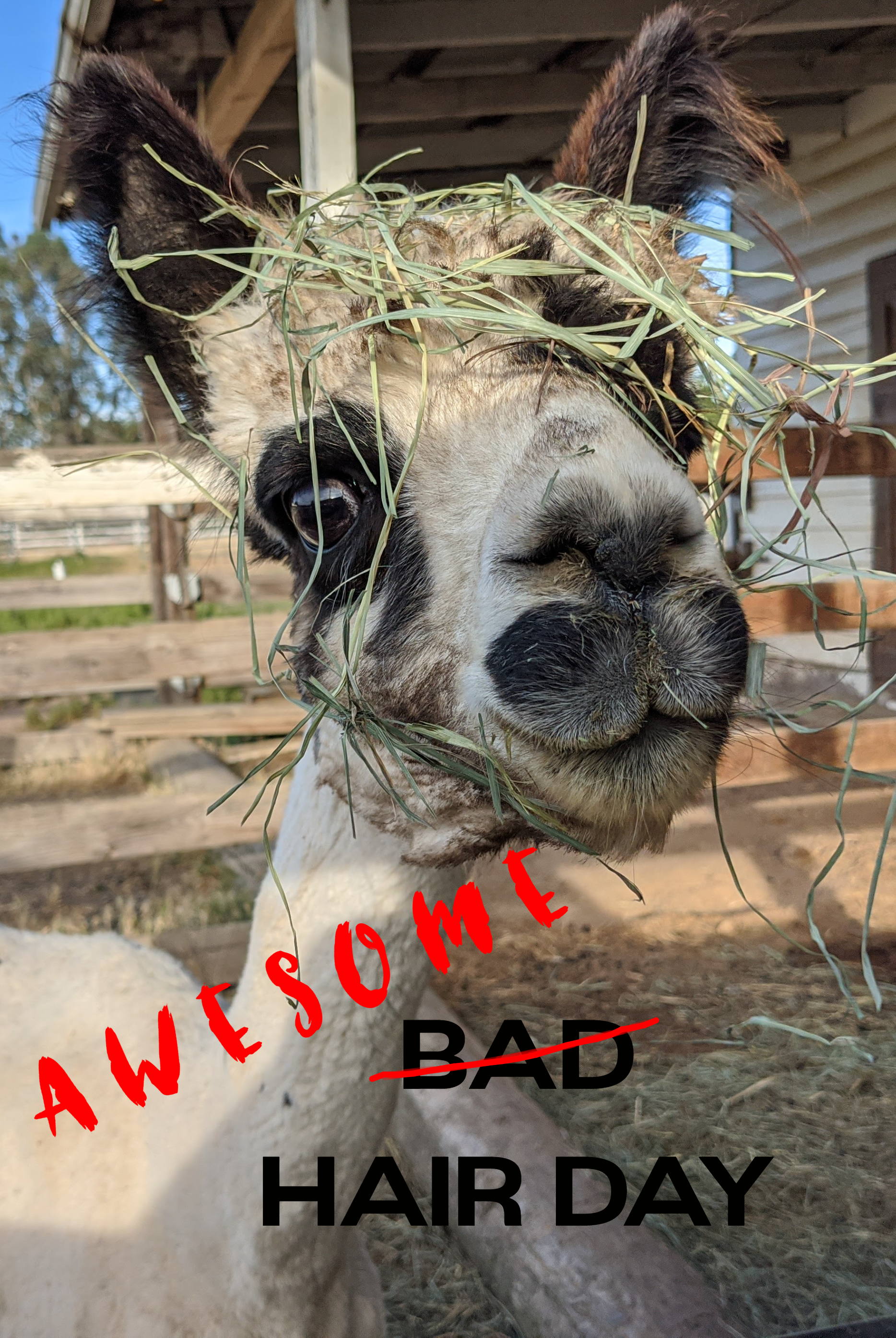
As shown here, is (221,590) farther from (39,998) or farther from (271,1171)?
(271,1171)

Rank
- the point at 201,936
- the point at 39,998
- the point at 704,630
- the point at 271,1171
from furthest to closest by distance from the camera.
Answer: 1. the point at 201,936
2. the point at 39,998
3. the point at 271,1171
4. the point at 704,630

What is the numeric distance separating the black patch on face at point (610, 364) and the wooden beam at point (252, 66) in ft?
8.12

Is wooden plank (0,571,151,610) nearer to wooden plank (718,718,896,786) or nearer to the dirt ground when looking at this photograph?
the dirt ground

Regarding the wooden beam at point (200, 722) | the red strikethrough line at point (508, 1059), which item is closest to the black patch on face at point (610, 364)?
the red strikethrough line at point (508, 1059)

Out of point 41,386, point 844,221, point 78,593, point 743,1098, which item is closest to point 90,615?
point 78,593

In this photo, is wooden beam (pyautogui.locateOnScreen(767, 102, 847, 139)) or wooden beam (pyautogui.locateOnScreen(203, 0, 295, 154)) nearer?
wooden beam (pyautogui.locateOnScreen(203, 0, 295, 154))

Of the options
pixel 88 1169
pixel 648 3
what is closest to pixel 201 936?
pixel 88 1169

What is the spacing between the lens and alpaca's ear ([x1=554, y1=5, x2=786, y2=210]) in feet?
6.34

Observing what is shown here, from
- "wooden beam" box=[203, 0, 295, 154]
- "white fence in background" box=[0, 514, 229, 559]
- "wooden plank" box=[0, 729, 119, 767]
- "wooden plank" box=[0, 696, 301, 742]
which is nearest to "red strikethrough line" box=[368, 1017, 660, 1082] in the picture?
"wooden beam" box=[203, 0, 295, 154]

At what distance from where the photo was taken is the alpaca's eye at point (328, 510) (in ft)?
5.23

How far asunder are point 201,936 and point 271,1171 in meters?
2.42

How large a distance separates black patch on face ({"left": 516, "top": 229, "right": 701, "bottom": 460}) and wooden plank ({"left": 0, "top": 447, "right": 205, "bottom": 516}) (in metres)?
2.13

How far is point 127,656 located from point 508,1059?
4947 millimetres

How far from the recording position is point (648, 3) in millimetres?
4457
